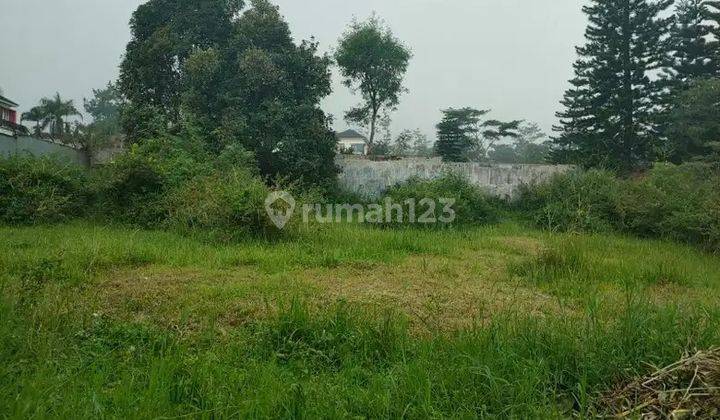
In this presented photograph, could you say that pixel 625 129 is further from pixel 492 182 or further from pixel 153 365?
pixel 153 365

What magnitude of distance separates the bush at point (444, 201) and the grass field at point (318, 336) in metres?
3.88

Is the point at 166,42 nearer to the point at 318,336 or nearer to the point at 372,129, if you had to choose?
the point at 372,129

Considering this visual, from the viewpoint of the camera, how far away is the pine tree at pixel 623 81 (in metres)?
15.5

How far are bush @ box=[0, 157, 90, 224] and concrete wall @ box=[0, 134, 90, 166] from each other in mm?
961

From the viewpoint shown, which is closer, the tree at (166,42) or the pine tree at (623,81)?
the tree at (166,42)

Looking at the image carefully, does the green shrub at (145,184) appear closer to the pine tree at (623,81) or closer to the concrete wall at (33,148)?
the concrete wall at (33,148)

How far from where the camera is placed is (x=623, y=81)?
1588cm

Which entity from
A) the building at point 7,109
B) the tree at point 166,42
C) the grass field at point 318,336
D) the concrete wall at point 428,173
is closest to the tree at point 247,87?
the tree at point 166,42

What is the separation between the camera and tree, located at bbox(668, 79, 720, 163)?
1311cm

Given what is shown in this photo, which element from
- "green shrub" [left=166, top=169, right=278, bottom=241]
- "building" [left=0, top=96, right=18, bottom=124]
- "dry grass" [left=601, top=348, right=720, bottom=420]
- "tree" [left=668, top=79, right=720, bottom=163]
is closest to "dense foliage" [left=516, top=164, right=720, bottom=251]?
"tree" [left=668, top=79, right=720, bottom=163]

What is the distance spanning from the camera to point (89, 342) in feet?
8.02

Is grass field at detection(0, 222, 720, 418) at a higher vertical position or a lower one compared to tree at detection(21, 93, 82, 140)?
lower

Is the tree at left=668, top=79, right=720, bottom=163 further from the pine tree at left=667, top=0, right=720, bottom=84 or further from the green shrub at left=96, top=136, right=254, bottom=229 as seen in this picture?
the green shrub at left=96, top=136, right=254, bottom=229

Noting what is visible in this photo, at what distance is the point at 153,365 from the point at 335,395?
84cm
